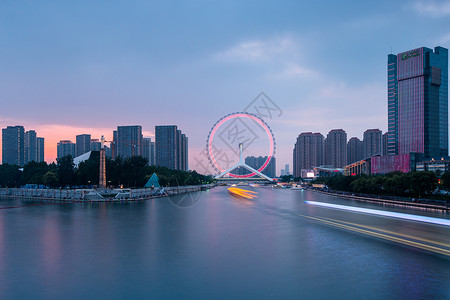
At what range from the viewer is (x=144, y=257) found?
18438mm

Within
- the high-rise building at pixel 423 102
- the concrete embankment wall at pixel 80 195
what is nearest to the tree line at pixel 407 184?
the concrete embankment wall at pixel 80 195

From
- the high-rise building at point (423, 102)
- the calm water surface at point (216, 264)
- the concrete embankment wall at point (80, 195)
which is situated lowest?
the concrete embankment wall at point (80, 195)

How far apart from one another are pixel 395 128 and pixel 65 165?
13946cm

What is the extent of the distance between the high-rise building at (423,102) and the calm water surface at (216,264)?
453 ft

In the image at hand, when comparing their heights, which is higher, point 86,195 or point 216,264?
point 216,264

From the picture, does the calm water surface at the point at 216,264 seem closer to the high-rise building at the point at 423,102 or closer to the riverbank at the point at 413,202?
the riverbank at the point at 413,202

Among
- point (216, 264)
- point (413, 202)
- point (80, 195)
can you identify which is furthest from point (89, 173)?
point (216, 264)

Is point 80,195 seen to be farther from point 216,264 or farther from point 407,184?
point 407,184

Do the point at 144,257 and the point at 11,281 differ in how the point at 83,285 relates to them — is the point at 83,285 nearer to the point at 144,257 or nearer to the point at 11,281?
the point at 11,281

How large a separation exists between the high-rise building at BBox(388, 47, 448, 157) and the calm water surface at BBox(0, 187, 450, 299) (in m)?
138

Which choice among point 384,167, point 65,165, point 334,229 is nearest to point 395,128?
point 384,167

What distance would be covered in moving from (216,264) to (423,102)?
157 metres

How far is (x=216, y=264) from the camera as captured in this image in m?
17.2

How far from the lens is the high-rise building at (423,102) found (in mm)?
148125
